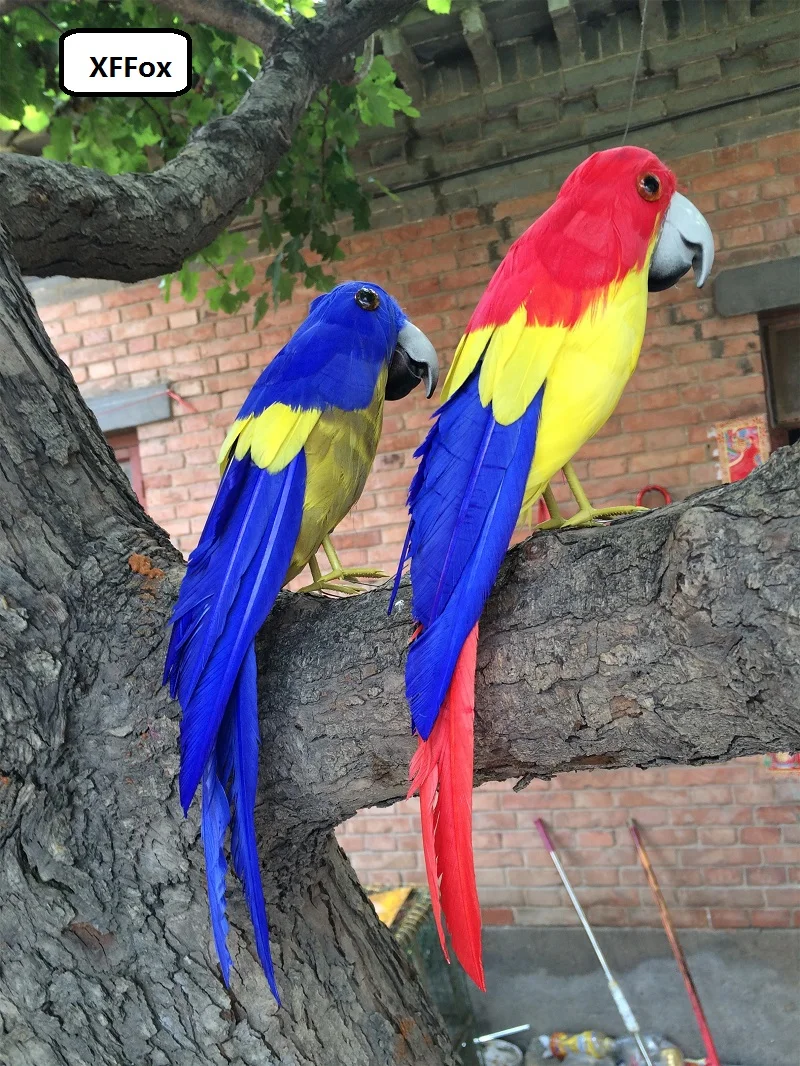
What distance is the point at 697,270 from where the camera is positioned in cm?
87

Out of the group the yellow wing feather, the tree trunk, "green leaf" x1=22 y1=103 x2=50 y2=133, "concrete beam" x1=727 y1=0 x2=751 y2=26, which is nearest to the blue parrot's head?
the yellow wing feather

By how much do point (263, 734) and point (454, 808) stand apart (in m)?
0.26

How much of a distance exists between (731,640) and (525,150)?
8.25 ft

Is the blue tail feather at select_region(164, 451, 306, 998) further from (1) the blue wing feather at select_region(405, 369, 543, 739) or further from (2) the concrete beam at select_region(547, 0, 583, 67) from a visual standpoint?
(2) the concrete beam at select_region(547, 0, 583, 67)

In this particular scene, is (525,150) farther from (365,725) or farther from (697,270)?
(365,725)

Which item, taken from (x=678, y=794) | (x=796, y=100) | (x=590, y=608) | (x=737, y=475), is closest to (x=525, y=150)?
(x=796, y=100)

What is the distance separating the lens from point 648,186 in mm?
816

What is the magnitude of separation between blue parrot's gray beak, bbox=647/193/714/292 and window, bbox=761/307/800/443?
193 centimetres

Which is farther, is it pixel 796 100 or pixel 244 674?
pixel 796 100

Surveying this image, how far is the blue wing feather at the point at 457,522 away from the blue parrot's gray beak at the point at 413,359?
0.26 m

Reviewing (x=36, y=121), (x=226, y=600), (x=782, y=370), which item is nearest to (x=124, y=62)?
(x=36, y=121)

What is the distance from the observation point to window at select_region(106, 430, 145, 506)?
10.9ft

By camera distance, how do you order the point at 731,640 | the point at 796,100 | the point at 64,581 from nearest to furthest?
the point at 731,640
the point at 64,581
the point at 796,100

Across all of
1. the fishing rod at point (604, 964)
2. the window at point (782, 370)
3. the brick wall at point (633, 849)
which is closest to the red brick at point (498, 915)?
the brick wall at point (633, 849)
